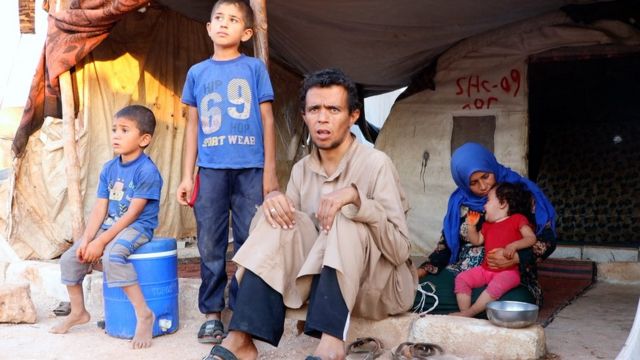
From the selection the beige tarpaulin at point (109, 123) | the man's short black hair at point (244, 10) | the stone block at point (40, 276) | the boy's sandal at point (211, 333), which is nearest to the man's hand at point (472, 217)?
the boy's sandal at point (211, 333)

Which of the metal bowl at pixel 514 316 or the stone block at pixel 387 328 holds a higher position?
the metal bowl at pixel 514 316

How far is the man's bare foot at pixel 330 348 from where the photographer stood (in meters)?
2.32

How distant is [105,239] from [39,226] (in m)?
2.05

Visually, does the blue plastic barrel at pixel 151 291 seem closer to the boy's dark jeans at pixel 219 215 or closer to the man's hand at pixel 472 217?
the boy's dark jeans at pixel 219 215

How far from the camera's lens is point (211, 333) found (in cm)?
304

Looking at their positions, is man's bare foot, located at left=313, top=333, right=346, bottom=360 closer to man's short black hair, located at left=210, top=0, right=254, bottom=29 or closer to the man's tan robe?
the man's tan robe

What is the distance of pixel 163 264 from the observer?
10.5 ft

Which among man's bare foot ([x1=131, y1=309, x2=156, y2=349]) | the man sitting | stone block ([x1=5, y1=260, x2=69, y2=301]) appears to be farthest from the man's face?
stone block ([x1=5, y1=260, x2=69, y2=301])

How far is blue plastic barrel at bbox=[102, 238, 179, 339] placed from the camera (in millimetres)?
3139

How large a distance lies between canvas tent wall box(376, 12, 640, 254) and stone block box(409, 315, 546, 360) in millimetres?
2761

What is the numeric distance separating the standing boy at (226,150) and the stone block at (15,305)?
114 cm

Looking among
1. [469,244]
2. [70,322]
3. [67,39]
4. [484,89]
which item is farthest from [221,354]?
[484,89]

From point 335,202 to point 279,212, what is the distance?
0.24 m

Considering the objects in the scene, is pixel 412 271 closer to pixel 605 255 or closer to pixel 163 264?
pixel 163 264
